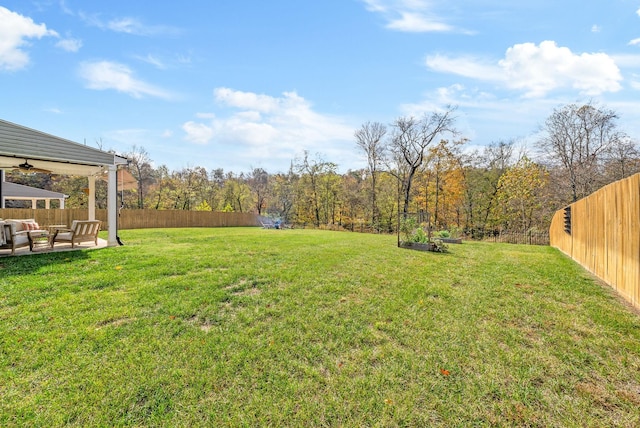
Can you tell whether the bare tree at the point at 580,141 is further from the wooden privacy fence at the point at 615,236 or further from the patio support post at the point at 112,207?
the patio support post at the point at 112,207

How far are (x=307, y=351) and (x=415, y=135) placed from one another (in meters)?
20.9

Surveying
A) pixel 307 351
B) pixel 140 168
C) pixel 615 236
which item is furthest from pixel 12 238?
pixel 140 168

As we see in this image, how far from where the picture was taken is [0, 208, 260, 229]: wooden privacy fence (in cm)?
1198

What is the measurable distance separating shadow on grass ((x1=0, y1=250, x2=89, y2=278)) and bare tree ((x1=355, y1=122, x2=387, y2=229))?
2046 cm

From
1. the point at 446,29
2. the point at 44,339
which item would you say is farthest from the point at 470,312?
the point at 446,29

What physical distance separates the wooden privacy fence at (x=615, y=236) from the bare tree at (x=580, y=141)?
11.8 metres

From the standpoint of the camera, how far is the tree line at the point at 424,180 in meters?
16.0

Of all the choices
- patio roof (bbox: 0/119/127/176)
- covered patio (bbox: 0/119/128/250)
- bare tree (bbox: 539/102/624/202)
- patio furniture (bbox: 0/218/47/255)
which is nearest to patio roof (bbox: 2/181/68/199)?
covered patio (bbox: 0/119/128/250)

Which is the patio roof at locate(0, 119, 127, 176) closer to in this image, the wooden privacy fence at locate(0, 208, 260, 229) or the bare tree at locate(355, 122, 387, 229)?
the wooden privacy fence at locate(0, 208, 260, 229)

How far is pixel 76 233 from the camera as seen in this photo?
23.7ft

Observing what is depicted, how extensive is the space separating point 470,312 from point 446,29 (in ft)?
22.7

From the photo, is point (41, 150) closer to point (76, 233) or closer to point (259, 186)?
point (76, 233)

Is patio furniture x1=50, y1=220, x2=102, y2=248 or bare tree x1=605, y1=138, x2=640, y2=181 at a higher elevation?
bare tree x1=605, y1=138, x2=640, y2=181

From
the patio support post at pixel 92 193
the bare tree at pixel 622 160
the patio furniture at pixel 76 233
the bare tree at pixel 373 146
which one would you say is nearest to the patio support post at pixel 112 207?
the patio furniture at pixel 76 233
